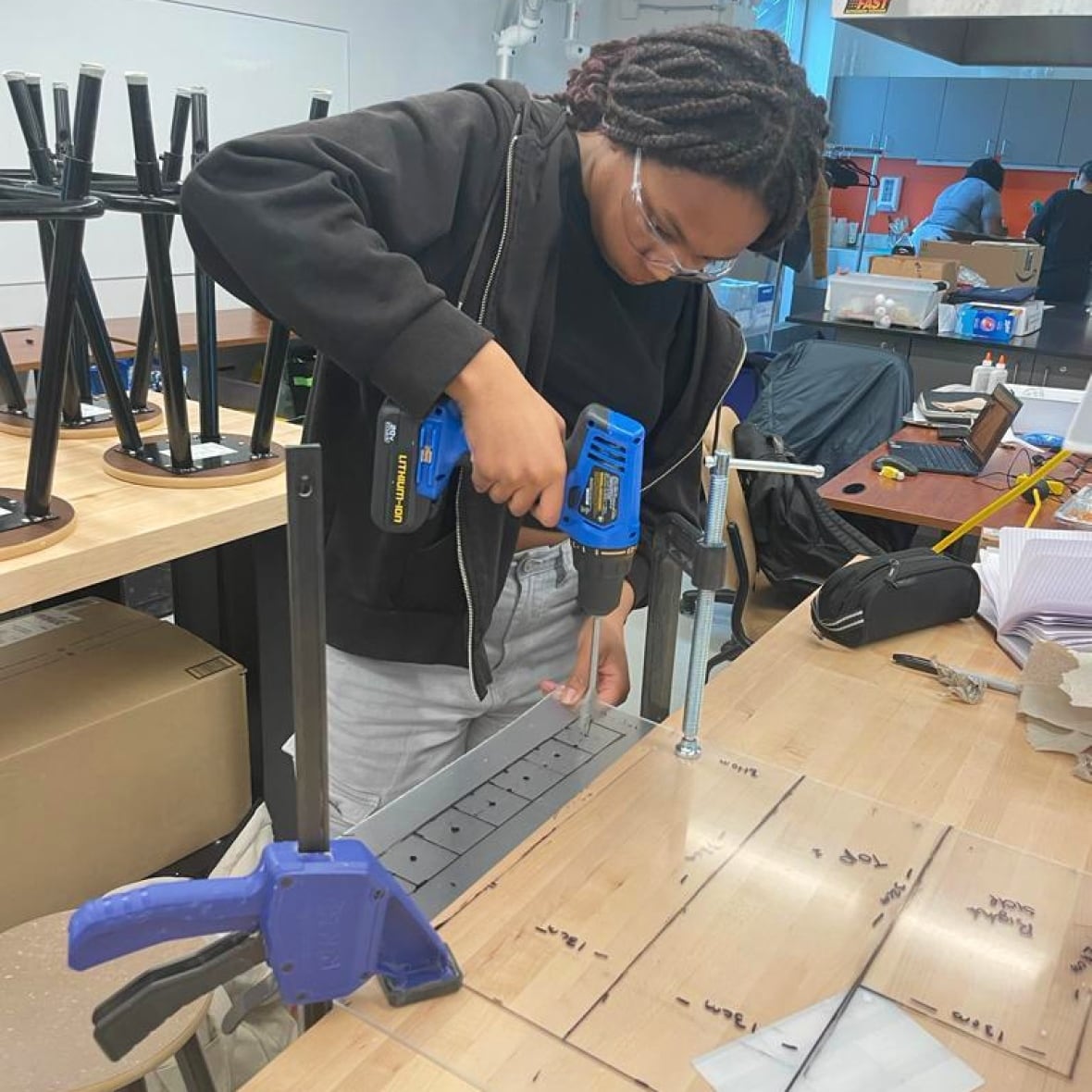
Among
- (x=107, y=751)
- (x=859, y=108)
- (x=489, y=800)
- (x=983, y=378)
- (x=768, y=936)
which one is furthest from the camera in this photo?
(x=859, y=108)

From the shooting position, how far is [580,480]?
84cm

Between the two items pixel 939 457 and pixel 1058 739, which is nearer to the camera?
pixel 1058 739

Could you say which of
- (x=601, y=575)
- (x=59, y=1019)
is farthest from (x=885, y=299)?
(x=59, y=1019)

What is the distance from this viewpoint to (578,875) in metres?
0.82

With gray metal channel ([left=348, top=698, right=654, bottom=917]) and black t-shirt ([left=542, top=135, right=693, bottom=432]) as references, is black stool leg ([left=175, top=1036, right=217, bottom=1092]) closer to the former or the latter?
gray metal channel ([left=348, top=698, right=654, bottom=917])

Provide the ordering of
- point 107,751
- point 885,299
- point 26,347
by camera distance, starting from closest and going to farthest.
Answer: point 107,751
point 26,347
point 885,299

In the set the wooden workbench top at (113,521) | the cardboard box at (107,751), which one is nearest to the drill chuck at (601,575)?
the wooden workbench top at (113,521)

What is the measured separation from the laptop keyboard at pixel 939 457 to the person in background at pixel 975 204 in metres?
3.74

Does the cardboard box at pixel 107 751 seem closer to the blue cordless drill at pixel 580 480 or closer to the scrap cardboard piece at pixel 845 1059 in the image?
the blue cordless drill at pixel 580 480

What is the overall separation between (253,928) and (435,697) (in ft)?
1.80

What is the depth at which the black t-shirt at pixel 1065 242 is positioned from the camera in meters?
5.84

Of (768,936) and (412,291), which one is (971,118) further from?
(768,936)

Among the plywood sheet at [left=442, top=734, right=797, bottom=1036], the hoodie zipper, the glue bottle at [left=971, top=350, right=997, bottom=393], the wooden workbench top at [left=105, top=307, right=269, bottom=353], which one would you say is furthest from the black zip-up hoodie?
the glue bottle at [left=971, top=350, right=997, bottom=393]

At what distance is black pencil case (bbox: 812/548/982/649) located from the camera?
1320 mm
